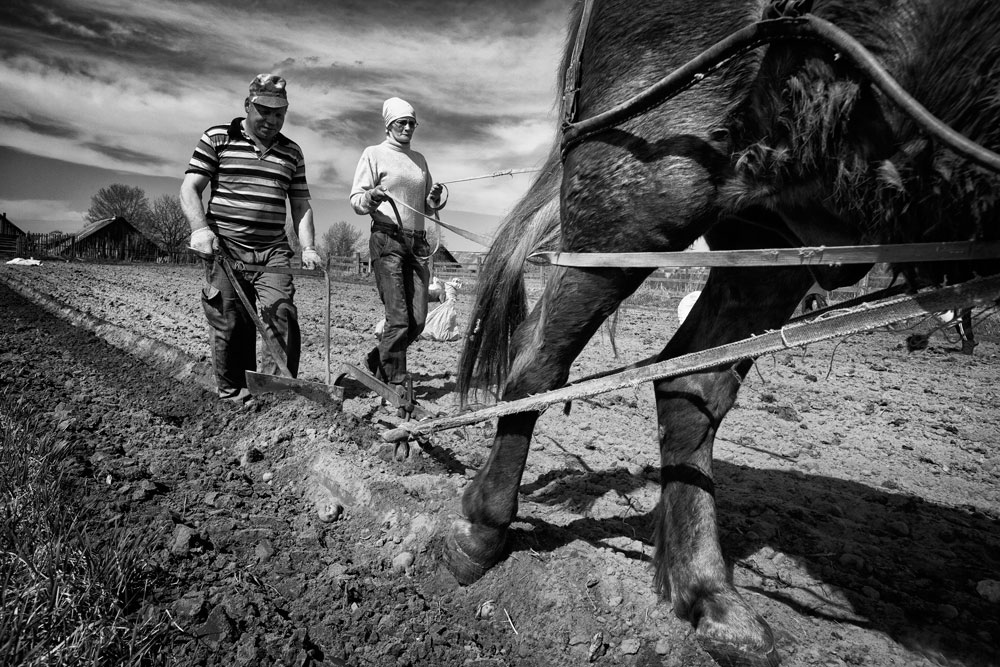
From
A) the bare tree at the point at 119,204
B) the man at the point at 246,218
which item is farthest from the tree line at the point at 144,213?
the man at the point at 246,218

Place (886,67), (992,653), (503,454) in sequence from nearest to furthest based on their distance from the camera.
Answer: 1. (886,67)
2. (992,653)
3. (503,454)

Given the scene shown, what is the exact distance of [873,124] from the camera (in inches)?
55.3

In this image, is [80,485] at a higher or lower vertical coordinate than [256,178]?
lower

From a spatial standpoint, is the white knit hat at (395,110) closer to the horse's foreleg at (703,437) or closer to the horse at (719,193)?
the horse at (719,193)

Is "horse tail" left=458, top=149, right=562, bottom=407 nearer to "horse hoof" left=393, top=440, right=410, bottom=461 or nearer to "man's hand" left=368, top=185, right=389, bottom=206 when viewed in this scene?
"horse hoof" left=393, top=440, right=410, bottom=461

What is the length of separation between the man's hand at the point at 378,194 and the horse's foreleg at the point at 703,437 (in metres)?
2.51

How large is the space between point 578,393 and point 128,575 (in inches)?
61.3

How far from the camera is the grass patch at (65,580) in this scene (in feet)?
4.60

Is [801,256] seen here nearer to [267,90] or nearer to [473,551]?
[473,551]

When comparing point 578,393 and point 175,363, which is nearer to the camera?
point 578,393

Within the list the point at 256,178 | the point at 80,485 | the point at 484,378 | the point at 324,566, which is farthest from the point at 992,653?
the point at 256,178

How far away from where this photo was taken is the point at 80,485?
249cm

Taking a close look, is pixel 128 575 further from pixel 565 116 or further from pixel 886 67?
pixel 886 67

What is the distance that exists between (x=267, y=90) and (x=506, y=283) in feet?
8.60
